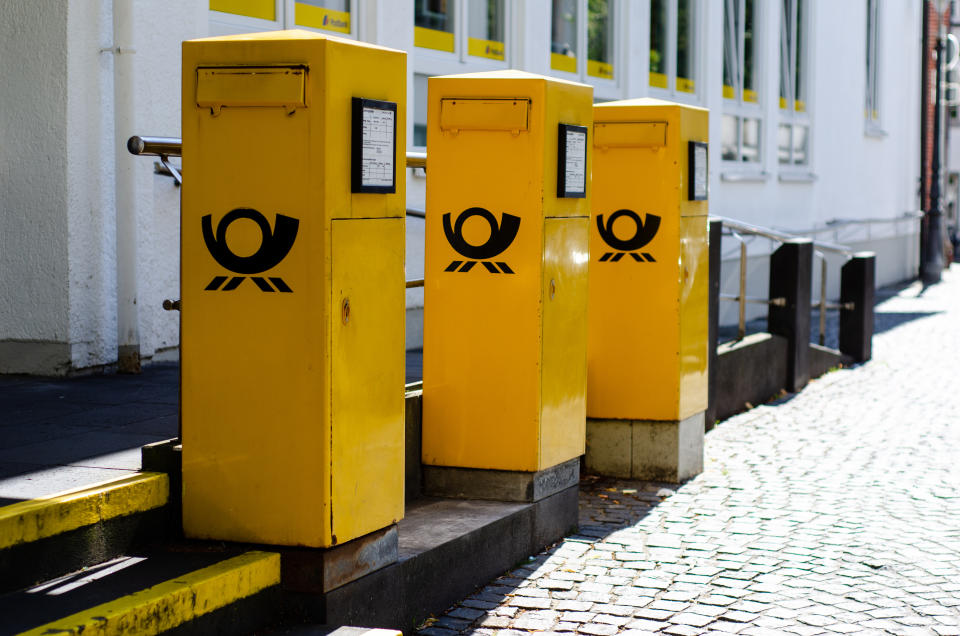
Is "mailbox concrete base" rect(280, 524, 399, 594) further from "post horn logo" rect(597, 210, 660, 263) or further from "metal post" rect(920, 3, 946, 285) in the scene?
"metal post" rect(920, 3, 946, 285)

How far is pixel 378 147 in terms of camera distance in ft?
15.0

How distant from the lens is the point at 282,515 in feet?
14.6

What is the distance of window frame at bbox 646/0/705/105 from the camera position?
16.8 m

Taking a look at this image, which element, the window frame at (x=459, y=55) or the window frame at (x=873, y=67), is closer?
the window frame at (x=459, y=55)

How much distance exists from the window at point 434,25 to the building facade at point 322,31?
0.06 ft

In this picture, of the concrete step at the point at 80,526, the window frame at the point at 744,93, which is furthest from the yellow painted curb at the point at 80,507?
the window frame at the point at 744,93

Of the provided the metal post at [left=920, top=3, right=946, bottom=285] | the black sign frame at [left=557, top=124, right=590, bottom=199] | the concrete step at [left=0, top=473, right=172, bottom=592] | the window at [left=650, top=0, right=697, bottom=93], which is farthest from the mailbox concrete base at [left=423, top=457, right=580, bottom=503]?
the metal post at [left=920, top=3, right=946, bottom=285]

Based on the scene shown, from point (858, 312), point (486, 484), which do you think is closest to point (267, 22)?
point (486, 484)

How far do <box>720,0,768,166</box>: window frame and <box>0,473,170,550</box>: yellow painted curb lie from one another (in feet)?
47.3

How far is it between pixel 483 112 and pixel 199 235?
1925 mm

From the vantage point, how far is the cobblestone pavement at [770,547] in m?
5.22

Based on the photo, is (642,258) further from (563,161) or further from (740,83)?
(740,83)

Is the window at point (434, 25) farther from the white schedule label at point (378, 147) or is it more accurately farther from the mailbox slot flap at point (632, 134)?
the white schedule label at point (378, 147)

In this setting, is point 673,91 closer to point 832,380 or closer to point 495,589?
point 832,380
